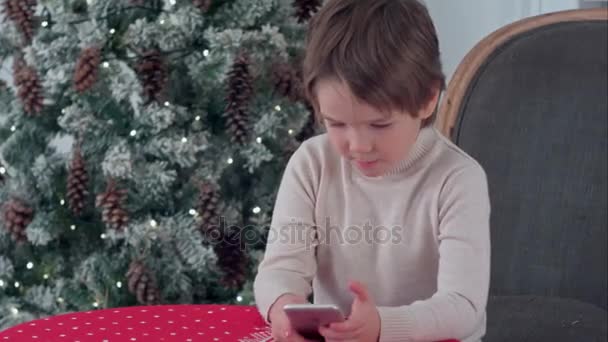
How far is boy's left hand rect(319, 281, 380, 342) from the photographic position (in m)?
1.12

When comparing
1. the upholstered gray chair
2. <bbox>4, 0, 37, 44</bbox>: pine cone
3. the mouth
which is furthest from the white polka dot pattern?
<bbox>4, 0, 37, 44</bbox>: pine cone

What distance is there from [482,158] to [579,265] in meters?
0.24

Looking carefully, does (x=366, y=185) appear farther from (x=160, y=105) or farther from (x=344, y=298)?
(x=160, y=105)

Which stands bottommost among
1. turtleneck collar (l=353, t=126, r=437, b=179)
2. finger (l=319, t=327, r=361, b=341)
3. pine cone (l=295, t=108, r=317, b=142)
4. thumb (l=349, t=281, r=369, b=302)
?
pine cone (l=295, t=108, r=317, b=142)

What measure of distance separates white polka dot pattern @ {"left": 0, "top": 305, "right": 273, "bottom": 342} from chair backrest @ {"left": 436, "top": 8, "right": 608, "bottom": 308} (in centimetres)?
53

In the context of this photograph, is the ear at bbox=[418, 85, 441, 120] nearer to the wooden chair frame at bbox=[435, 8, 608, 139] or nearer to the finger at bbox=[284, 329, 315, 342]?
the finger at bbox=[284, 329, 315, 342]

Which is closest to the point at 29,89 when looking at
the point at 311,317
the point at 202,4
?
the point at 202,4

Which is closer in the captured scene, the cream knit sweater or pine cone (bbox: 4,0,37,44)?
the cream knit sweater

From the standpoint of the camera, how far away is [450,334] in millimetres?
1228

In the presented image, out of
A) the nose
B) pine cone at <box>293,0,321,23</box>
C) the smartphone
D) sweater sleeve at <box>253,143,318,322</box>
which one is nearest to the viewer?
the smartphone

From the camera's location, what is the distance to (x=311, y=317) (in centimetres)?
112

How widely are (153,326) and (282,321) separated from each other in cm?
18

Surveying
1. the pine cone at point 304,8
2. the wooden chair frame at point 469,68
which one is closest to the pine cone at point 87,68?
the pine cone at point 304,8

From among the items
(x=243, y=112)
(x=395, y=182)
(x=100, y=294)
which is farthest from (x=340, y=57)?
(x=100, y=294)
